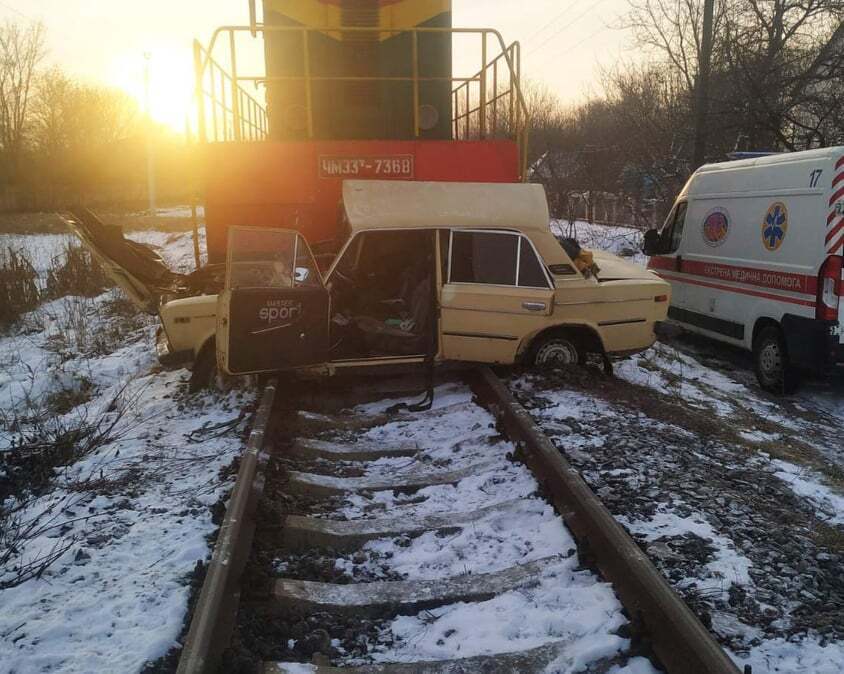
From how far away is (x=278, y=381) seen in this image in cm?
623

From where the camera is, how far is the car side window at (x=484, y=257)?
6.25m

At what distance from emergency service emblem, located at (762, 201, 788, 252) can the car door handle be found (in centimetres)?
305

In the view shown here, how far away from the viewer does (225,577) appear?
9.82 feet

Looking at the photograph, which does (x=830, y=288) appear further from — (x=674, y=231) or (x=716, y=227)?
(x=674, y=231)

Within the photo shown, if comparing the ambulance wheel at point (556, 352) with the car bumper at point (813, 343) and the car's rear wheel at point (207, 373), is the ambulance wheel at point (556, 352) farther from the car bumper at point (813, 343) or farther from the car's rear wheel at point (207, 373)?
the car's rear wheel at point (207, 373)

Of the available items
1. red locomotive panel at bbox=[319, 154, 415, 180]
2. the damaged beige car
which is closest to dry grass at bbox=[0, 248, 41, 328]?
the damaged beige car

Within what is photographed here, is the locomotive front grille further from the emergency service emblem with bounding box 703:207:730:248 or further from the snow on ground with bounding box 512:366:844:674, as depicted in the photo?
the snow on ground with bounding box 512:366:844:674

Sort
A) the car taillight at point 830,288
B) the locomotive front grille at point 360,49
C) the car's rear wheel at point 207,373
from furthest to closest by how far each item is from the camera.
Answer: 1. the locomotive front grille at point 360,49
2. the car taillight at point 830,288
3. the car's rear wheel at point 207,373

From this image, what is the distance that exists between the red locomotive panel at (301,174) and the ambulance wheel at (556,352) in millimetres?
2289

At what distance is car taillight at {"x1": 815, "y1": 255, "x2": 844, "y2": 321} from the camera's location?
6.56 meters

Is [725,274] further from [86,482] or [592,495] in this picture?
[86,482]

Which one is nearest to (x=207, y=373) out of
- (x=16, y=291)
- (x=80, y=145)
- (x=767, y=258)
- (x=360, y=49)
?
(x=360, y=49)

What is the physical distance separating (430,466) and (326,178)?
402 centimetres

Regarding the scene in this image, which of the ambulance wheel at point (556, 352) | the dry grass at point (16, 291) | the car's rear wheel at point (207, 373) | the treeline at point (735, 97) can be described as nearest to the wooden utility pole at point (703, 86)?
the treeline at point (735, 97)
